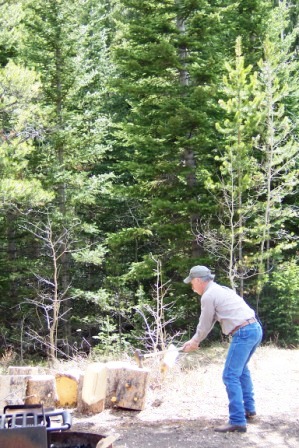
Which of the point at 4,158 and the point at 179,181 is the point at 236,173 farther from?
the point at 4,158

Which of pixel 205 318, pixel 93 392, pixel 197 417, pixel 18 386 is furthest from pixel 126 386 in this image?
pixel 205 318

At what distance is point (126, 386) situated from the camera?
6699mm

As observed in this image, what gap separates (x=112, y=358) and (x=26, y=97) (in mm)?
5972

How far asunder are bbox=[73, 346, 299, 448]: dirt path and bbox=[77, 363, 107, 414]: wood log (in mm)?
107

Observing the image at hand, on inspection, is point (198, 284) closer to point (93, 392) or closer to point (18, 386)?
point (93, 392)

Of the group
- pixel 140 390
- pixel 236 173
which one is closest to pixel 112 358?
pixel 140 390

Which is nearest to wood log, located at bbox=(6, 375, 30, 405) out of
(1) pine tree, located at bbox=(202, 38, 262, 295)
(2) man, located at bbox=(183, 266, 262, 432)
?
(2) man, located at bbox=(183, 266, 262, 432)

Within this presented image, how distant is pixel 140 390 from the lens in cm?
664

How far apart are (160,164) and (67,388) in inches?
324

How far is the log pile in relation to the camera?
6531 mm

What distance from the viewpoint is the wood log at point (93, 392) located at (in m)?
6.52

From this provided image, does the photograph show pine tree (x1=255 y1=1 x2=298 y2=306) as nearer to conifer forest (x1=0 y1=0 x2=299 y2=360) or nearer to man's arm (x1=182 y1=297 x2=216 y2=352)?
conifer forest (x1=0 y1=0 x2=299 y2=360)

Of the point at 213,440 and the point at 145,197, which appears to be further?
the point at 145,197

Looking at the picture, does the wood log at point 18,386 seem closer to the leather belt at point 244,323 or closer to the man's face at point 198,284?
the man's face at point 198,284
